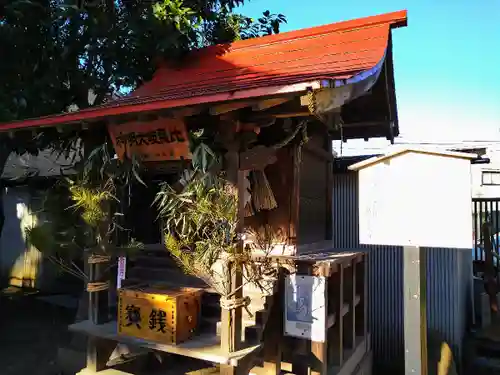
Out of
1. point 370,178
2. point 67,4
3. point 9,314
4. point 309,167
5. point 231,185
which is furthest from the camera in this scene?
point 9,314

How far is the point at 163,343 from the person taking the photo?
485cm

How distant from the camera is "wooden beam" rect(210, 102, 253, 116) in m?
4.20

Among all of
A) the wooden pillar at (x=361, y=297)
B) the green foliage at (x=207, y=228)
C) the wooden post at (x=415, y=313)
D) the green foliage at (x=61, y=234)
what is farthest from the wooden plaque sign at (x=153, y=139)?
the wooden pillar at (x=361, y=297)

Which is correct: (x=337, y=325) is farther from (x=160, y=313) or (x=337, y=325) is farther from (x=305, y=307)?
(x=160, y=313)

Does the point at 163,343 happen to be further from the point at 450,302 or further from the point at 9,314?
the point at 9,314

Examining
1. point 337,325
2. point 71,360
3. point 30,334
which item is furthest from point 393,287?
point 30,334

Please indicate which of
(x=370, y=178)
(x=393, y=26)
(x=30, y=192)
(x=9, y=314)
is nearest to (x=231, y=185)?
(x=370, y=178)

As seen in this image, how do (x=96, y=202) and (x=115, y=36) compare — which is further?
(x=115, y=36)

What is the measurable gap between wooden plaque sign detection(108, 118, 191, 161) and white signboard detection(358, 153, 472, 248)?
93.0 inches

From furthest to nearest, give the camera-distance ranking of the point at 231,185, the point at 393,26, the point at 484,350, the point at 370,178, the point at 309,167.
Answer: the point at 484,350
the point at 309,167
the point at 393,26
the point at 231,185
the point at 370,178

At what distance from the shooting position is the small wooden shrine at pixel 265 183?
4.46m

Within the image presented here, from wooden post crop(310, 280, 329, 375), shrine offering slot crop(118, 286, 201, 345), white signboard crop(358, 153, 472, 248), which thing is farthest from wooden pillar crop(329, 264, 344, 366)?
white signboard crop(358, 153, 472, 248)

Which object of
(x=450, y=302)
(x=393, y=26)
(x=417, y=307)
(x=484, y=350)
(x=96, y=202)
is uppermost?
(x=393, y=26)

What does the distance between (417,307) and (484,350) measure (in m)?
5.75
